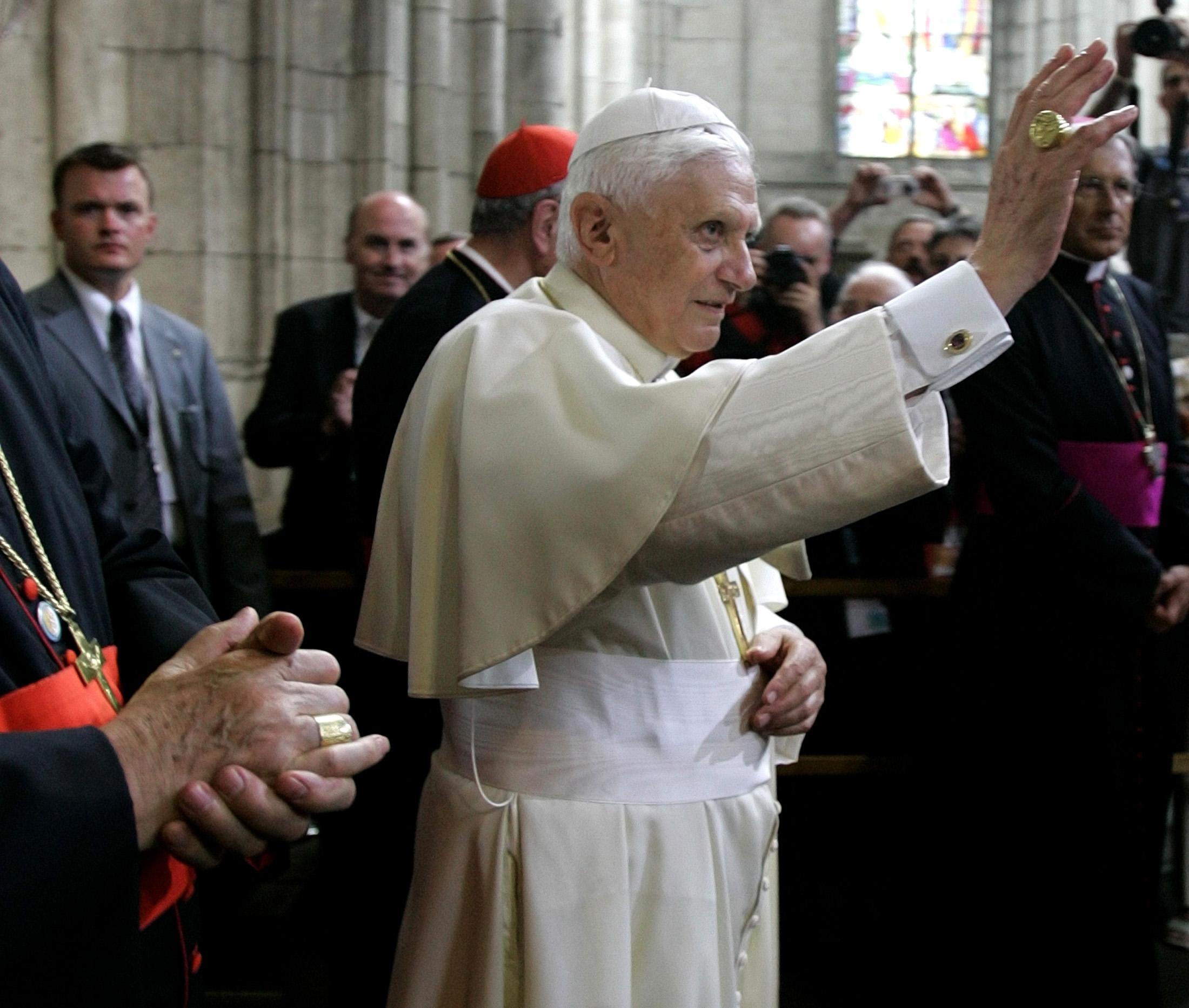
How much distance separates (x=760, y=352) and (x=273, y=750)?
331cm

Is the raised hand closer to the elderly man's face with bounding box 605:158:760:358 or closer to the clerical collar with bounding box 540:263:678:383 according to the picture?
the elderly man's face with bounding box 605:158:760:358

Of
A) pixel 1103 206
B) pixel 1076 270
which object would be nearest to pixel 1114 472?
pixel 1076 270

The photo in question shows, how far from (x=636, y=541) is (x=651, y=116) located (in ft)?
2.34

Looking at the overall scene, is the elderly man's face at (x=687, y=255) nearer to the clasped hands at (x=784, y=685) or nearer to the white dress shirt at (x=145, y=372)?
the clasped hands at (x=784, y=685)

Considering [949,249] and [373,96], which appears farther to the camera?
[373,96]

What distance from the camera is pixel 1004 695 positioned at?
155 inches

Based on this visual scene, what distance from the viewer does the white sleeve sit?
1.84 metres

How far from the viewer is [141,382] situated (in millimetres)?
4215

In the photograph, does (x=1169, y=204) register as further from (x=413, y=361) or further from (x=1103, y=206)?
(x=413, y=361)

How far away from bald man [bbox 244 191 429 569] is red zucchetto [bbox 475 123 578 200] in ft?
3.71

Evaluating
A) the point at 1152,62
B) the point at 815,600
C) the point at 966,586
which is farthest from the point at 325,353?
the point at 1152,62

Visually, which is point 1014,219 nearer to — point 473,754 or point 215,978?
point 473,754

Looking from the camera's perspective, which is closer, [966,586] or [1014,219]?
[1014,219]

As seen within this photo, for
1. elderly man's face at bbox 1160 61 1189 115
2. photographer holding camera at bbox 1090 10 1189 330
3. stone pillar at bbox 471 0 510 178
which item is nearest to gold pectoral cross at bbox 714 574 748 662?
photographer holding camera at bbox 1090 10 1189 330
